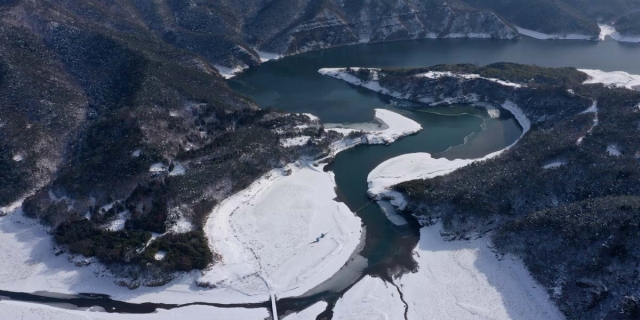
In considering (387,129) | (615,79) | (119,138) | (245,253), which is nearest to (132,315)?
(245,253)

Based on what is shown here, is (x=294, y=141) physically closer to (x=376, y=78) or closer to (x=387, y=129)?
(x=387, y=129)

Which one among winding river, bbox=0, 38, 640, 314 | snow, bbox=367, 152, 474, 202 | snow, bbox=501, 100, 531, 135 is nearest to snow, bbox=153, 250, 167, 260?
winding river, bbox=0, 38, 640, 314

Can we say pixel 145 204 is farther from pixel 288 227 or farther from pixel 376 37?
pixel 376 37

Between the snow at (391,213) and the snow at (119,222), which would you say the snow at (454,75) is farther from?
the snow at (119,222)

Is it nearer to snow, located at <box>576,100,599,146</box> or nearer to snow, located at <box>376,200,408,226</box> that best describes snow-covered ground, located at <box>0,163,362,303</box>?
snow, located at <box>376,200,408,226</box>

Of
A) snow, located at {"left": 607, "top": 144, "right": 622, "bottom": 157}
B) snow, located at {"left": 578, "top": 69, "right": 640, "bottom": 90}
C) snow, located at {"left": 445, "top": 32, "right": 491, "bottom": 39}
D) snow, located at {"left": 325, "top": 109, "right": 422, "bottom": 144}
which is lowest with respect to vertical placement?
snow, located at {"left": 607, "top": 144, "right": 622, "bottom": 157}

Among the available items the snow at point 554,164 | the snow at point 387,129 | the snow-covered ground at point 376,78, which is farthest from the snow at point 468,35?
the snow at point 554,164
